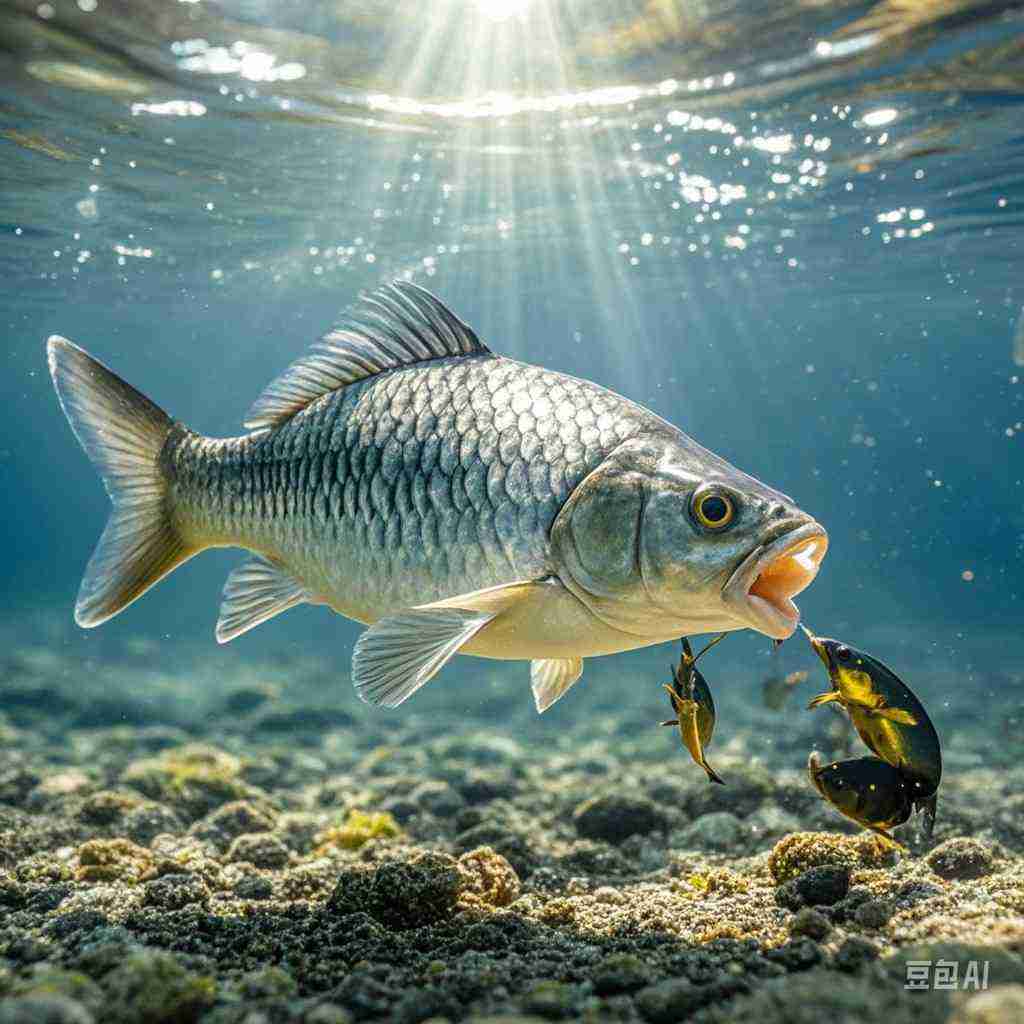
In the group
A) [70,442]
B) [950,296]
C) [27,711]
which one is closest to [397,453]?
[27,711]

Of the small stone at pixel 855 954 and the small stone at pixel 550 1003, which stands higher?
the small stone at pixel 550 1003

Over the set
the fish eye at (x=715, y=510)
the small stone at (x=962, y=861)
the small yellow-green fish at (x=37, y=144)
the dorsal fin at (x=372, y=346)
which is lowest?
the small stone at (x=962, y=861)

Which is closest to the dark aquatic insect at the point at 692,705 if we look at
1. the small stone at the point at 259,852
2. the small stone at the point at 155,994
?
the small stone at the point at 155,994

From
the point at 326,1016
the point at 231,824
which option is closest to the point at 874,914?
the point at 326,1016

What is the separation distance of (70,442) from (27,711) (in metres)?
136

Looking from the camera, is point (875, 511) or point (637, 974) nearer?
point (637, 974)

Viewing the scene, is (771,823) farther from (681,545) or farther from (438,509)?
(438,509)

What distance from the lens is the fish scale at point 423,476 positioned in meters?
4.11

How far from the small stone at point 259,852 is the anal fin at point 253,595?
174 cm

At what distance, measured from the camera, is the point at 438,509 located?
4.26 m

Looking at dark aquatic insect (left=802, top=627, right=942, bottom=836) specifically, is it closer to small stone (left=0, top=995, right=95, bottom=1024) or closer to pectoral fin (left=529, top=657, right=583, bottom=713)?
pectoral fin (left=529, top=657, right=583, bottom=713)

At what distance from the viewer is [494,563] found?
411 centimetres

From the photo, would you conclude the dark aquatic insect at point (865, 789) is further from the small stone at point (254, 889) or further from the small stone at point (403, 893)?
the small stone at point (254, 889)

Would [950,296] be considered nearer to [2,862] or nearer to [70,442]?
[2,862]
